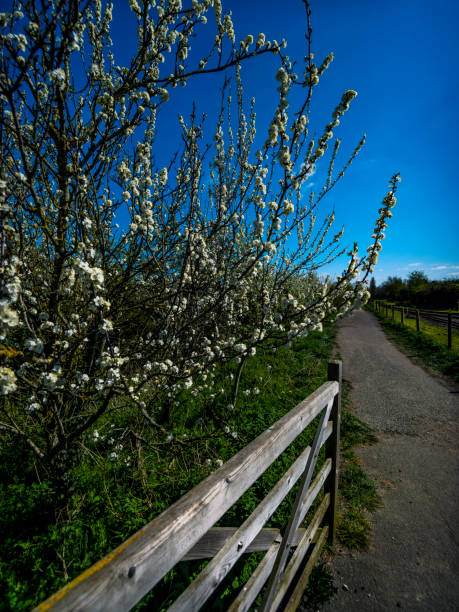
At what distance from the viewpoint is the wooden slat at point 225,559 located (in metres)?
1.14

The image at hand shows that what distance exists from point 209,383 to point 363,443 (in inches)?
118

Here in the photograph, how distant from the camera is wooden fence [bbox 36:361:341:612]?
70 centimetres

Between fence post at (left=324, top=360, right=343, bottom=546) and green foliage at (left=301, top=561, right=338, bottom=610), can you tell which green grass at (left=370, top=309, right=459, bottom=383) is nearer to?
fence post at (left=324, top=360, right=343, bottom=546)

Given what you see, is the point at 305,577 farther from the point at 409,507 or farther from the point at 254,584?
the point at 409,507

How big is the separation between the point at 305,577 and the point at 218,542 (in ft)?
4.19

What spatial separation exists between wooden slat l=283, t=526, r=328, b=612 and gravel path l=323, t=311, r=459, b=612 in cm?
23

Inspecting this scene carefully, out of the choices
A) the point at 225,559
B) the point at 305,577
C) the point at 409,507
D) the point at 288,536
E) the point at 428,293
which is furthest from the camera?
the point at 428,293

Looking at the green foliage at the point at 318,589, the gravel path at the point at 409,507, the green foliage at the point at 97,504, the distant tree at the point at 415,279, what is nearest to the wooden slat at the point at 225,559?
the green foliage at the point at 97,504

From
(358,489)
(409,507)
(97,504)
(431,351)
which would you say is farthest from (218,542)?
(431,351)

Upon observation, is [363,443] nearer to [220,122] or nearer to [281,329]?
[281,329]

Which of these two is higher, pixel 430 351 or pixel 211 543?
pixel 211 543

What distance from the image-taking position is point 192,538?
3.14ft

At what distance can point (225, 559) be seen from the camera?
4.29ft

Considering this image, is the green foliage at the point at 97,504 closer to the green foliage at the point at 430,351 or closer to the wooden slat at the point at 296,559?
the wooden slat at the point at 296,559
